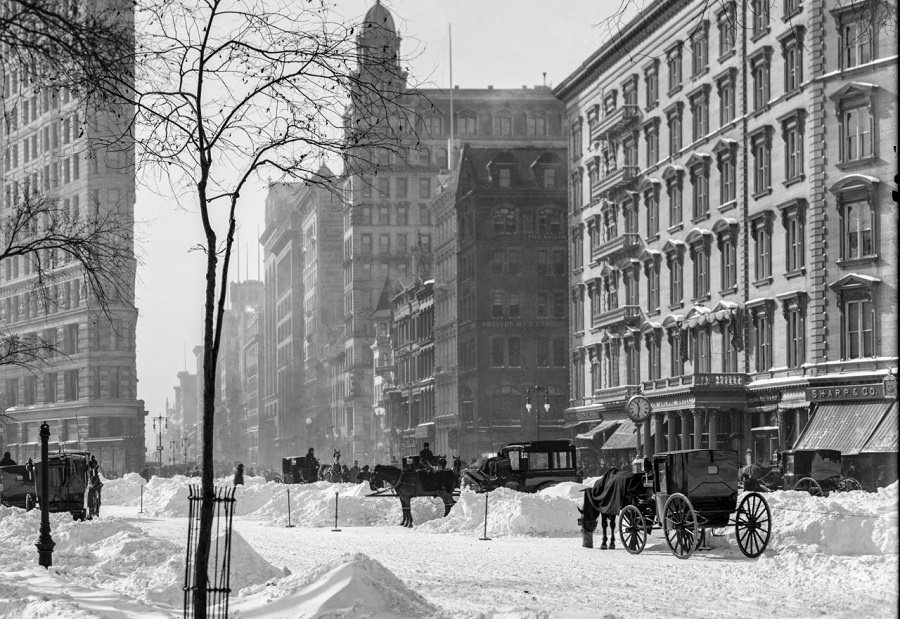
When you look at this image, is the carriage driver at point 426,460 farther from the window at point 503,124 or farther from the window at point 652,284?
the window at point 503,124

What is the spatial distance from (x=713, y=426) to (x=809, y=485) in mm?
22627

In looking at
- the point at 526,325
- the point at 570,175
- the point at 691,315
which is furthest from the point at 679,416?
the point at 526,325

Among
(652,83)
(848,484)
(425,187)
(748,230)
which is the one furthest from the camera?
(425,187)

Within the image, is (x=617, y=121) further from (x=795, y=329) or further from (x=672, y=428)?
(x=795, y=329)

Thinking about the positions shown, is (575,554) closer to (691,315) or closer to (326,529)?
(326,529)

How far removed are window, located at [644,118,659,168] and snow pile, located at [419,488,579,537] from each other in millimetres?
39841

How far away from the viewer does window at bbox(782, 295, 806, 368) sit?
5969 cm

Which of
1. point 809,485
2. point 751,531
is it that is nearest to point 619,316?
point 809,485

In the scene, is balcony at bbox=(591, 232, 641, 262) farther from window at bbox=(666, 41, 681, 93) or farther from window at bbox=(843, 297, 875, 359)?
window at bbox=(843, 297, 875, 359)

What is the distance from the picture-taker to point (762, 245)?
6366 centimetres

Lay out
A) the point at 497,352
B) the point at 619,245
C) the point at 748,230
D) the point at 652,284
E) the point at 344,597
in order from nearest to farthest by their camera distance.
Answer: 1. the point at 344,597
2. the point at 748,230
3. the point at 652,284
4. the point at 619,245
5. the point at 497,352

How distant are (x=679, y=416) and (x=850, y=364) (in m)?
13.9

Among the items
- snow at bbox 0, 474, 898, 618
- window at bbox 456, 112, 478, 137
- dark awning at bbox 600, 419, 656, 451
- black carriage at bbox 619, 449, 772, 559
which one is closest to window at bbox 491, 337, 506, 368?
dark awning at bbox 600, 419, 656, 451

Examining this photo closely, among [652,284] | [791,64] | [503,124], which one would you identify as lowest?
[652,284]
